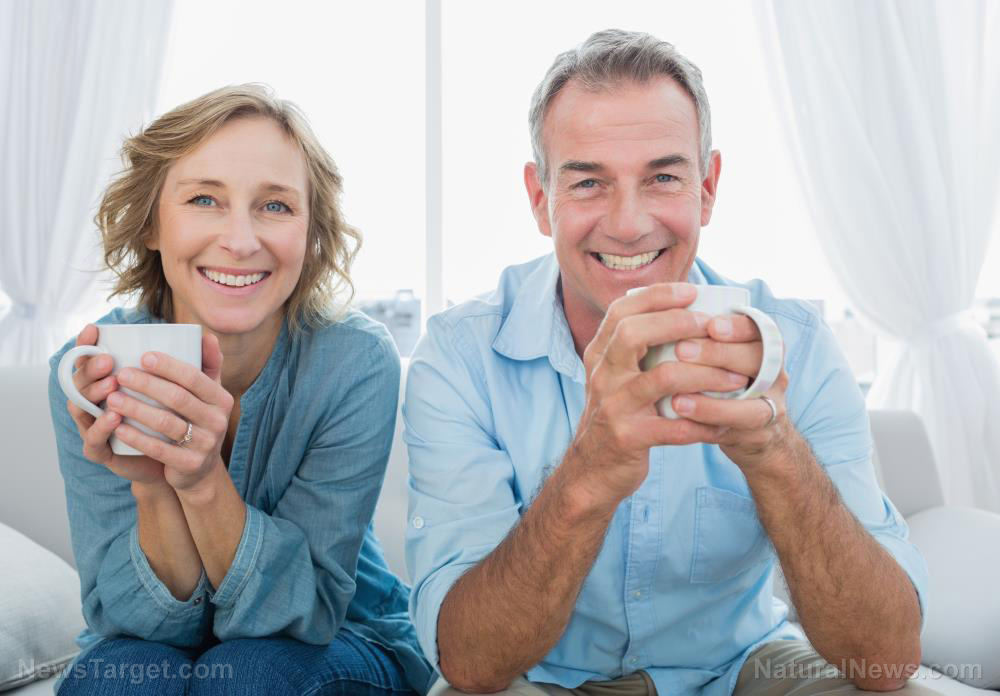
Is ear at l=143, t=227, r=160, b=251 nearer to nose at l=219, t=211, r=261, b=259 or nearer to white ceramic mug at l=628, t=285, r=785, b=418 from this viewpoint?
nose at l=219, t=211, r=261, b=259

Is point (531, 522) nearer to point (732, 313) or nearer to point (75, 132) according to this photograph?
point (732, 313)

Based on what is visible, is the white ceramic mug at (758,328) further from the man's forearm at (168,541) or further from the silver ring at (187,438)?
the man's forearm at (168,541)

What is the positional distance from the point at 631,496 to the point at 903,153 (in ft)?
6.81

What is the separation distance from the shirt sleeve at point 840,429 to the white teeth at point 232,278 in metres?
0.83

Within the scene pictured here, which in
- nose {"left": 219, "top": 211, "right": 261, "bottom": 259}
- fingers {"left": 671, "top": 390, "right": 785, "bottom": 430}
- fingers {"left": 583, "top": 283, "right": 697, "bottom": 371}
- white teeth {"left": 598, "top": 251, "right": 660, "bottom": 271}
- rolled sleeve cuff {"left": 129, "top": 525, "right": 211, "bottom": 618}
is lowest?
rolled sleeve cuff {"left": 129, "top": 525, "right": 211, "bottom": 618}

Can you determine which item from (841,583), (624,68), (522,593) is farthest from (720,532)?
(624,68)

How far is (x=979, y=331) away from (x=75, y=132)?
295cm

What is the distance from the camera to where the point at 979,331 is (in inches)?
115

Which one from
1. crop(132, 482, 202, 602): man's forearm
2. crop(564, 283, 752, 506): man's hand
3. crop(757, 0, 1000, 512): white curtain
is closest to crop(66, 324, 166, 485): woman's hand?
crop(132, 482, 202, 602): man's forearm

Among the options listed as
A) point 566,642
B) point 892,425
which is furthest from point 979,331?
point 566,642

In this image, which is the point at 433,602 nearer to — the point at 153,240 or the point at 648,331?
the point at 648,331

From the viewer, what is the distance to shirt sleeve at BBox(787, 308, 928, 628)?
1.33m

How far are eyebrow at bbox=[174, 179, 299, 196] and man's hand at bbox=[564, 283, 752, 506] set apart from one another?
0.65 meters

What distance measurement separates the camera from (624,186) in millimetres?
1386
